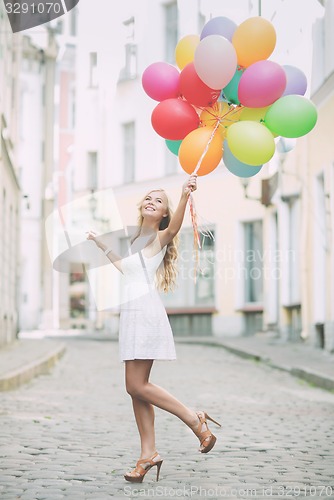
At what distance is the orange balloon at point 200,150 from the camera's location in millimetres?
5438

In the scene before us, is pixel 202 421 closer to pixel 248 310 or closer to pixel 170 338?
pixel 170 338

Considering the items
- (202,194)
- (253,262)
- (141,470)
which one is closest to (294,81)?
(141,470)

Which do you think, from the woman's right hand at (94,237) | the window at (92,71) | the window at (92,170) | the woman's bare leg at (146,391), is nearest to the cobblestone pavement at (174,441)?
the woman's bare leg at (146,391)

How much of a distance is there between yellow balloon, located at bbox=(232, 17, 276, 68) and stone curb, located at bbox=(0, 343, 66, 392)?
5.59 metres

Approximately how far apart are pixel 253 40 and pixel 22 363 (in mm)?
8005

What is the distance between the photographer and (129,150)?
27.1 metres

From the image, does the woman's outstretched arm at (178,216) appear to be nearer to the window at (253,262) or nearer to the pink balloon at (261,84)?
the pink balloon at (261,84)

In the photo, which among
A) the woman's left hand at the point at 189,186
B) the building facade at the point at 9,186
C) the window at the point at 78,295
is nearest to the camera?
the woman's left hand at the point at 189,186

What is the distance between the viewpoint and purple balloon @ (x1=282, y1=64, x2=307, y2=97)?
18.7 feet

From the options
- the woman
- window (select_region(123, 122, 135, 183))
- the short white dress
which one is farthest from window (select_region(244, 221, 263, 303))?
the short white dress

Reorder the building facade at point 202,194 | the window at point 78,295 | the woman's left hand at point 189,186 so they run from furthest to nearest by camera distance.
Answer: the window at point 78,295
the building facade at point 202,194
the woman's left hand at point 189,186

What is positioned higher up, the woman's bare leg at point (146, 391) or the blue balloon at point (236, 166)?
the blue balloon at point (236, 166)

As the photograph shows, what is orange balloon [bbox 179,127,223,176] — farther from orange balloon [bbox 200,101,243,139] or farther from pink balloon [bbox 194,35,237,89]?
pink balloon [bbox 194,35,237,89]

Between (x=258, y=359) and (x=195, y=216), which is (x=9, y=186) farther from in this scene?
(x=195, y=216)
